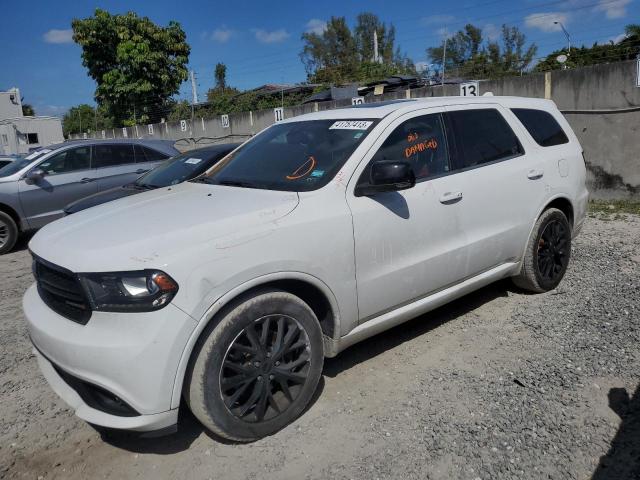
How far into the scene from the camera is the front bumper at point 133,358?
7.95ft

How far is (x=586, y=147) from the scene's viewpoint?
8.78m

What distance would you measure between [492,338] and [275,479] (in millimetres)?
2157

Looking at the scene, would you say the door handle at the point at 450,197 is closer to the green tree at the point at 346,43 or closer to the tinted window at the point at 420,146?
the tinted window at the point at 420,146

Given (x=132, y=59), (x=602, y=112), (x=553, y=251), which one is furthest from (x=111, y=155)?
(x=132, y=59)

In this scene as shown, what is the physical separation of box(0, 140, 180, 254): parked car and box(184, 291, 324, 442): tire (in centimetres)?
701

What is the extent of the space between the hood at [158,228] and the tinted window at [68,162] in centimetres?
607

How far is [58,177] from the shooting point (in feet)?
28.3

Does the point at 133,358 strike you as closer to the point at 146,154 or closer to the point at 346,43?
the point at 146,154

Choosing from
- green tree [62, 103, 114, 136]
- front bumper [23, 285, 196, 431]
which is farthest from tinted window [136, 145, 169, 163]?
green tree [62, 103, 114, 136]

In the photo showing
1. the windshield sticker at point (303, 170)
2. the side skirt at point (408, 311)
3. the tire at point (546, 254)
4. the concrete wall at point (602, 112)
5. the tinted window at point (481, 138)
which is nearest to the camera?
the side skirt at point (408, 311)

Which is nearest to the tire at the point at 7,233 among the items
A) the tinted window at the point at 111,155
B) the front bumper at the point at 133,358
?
the tinted window at the point at 111,155

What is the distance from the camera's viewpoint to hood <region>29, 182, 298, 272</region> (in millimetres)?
2551

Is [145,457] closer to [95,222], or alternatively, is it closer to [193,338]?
[193,338]

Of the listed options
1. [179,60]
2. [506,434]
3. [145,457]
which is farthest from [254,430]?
[179,60]
